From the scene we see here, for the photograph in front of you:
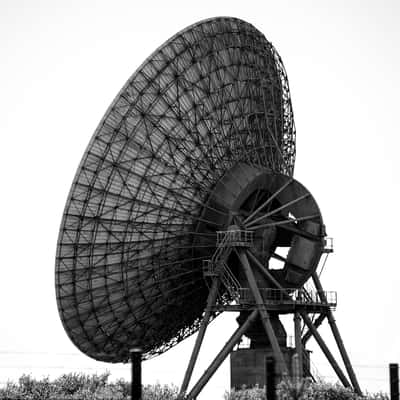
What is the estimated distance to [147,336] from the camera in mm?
80188

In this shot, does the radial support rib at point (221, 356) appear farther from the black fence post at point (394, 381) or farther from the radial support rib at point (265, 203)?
the black fence post at point (394, 381)

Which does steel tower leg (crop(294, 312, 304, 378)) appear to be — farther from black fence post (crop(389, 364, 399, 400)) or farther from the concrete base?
black fence post (crop(389, 364, 399, 400))

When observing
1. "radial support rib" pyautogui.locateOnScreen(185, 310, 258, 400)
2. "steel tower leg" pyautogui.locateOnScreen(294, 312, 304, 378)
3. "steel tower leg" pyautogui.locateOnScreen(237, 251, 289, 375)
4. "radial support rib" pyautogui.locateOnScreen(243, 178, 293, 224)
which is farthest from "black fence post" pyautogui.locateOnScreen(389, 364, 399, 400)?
"radial support rib" pyautogui.locateOnScreen(243, 178, 293, 224)

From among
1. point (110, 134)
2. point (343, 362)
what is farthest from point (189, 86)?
point (343, 362)

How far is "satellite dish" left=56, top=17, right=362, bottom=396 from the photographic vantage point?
7012 centimetres

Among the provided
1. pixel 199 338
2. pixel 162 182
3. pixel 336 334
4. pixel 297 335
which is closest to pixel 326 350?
pixel 336 334

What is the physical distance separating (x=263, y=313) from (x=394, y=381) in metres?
19.4

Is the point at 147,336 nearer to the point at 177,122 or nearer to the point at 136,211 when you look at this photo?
the point at 136,211

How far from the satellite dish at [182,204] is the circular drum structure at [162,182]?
0.09m

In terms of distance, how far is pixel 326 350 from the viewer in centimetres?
7788

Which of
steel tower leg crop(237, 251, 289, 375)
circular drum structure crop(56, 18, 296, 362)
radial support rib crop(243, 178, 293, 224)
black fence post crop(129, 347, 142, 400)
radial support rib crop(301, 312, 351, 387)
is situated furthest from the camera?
radial support rib crop(301, 312, 351, 387)

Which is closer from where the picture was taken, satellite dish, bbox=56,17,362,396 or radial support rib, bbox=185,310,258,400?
satellite dish, bbox=56,17,362,396

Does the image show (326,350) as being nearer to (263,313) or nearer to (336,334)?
(336,334)

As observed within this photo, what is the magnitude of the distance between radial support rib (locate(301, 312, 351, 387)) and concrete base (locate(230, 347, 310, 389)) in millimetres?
1341
